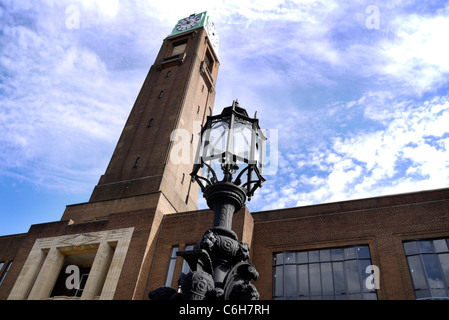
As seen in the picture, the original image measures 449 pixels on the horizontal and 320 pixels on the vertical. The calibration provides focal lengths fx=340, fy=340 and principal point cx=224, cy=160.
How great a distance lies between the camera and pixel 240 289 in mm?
3709

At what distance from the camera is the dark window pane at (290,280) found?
1606 cm

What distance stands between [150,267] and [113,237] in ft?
9.96

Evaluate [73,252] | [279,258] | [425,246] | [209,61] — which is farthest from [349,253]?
[209,61]

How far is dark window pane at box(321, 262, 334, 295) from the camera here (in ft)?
51.0

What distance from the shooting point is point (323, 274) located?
16062 millimetres

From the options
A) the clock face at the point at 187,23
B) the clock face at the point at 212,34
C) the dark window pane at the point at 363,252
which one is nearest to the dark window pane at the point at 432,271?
the dark window pane at the point at 363,252

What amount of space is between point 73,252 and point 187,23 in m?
31.8

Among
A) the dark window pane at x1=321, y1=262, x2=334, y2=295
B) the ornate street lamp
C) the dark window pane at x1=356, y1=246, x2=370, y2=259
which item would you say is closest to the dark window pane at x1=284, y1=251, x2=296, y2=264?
the dark window pane at x1=321, y1=262, x2=334, y2=295

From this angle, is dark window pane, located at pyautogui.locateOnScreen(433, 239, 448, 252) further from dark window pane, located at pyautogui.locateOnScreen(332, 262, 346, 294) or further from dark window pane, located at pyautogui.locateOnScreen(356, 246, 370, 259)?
dark window pane, located at pyautogui.locateOnScreen(332, 262, 346, 294)

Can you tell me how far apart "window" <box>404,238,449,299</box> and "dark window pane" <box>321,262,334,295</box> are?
3.39 metres

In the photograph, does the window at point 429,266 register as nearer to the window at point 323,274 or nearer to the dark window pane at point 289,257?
the window at point 323,274

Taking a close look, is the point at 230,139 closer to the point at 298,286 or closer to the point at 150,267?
the point at 298,286

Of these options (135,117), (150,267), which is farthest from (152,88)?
(150,267)

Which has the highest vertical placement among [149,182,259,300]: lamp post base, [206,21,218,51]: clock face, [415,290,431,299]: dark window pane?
[206,21,218,51]: clock face
